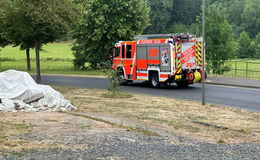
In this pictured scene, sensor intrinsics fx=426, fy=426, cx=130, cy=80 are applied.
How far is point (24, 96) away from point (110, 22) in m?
25.3

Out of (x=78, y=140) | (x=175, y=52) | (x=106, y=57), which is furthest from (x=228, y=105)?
(x=106, y=57)

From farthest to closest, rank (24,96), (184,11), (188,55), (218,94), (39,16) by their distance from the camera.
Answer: (184,11) → (188,55) → (39,16) → (218,94) → (24,96)

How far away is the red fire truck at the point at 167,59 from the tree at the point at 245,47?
187 ft

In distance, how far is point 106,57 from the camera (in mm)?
42719

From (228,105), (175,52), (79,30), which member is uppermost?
(79,30)

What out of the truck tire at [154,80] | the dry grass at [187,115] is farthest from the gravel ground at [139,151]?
the truck tire at [154,80]

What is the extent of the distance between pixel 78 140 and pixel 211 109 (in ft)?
27.2

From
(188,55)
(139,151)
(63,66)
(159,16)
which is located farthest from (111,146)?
(159,16)

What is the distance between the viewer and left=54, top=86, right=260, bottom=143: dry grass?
11.4 m

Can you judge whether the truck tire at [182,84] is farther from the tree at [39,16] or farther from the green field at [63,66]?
the tree at [39,16]

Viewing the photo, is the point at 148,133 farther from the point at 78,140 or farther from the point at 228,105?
the point at 228,105

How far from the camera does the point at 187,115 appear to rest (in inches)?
575

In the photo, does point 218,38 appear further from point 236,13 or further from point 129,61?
point 236,13

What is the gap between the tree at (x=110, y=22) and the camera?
3956 cm
